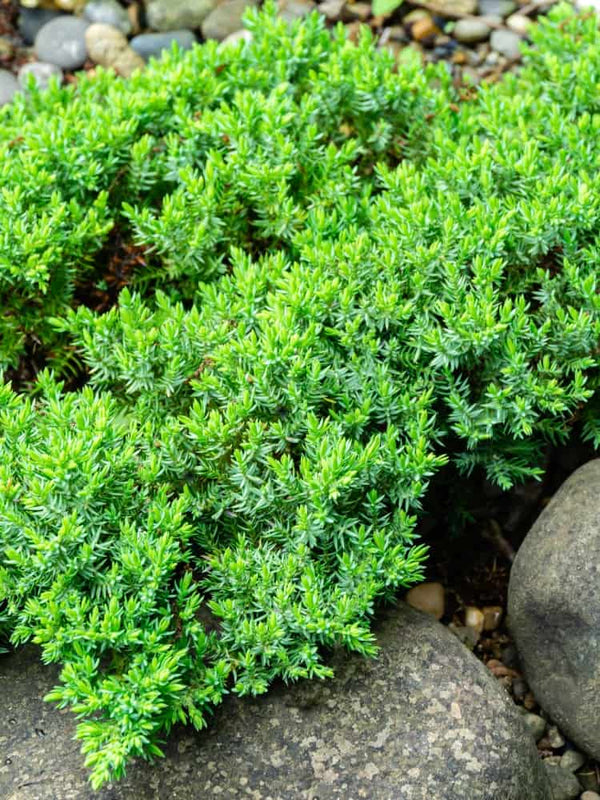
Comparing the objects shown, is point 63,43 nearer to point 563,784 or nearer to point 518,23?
point 518,23

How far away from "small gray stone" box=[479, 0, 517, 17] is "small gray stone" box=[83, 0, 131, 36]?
6.93 feet

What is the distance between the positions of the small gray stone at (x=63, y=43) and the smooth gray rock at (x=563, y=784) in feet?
14.7

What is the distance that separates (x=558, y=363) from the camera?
317 centimetres

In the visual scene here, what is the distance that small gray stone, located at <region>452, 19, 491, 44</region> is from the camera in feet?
18.3

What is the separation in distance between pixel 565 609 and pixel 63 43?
4.34m

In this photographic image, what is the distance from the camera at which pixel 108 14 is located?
5633mm

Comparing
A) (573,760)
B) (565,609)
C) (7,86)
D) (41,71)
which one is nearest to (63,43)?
(41,71)

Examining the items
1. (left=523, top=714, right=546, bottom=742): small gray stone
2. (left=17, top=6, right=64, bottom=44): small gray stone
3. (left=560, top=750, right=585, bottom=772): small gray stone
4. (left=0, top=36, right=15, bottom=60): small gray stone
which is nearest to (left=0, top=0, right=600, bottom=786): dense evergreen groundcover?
(left=523, top=714, right=546, bottom=742): small gray stone

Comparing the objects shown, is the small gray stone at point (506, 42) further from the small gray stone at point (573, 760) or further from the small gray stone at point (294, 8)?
the small gray stone at point (573, 760)

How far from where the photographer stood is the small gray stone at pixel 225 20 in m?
5.57

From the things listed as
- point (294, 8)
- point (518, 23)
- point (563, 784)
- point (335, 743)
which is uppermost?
point (518, 23)

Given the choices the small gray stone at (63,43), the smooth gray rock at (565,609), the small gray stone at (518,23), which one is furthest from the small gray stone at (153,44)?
the smooth gray rock at (565,609)

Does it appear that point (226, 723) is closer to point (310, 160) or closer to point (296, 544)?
point (296, 544)

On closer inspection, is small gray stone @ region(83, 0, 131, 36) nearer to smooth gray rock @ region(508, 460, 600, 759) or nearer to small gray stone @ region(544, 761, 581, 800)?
smooth gray rock @ region(508, 460, 600, 759)
